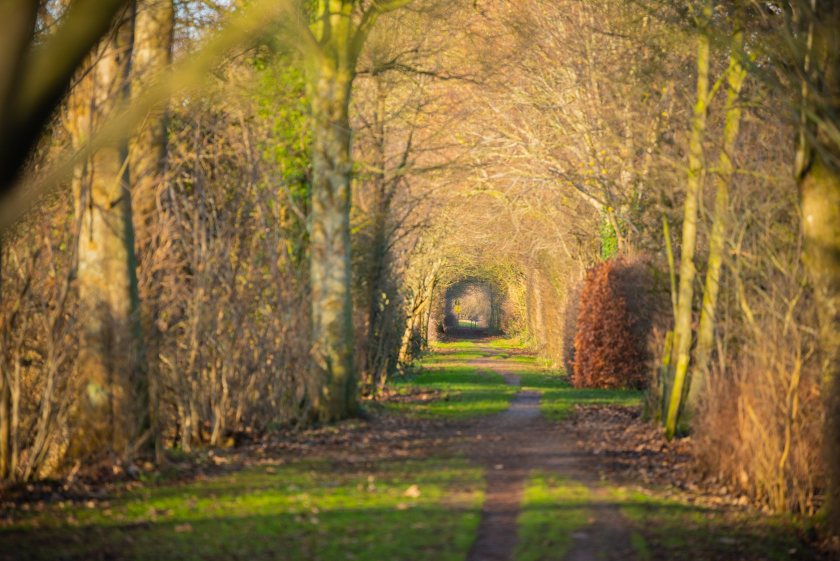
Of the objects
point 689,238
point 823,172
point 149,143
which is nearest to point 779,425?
point 823,172

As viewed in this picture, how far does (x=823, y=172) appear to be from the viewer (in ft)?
34.8

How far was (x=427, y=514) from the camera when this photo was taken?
30.8 feet

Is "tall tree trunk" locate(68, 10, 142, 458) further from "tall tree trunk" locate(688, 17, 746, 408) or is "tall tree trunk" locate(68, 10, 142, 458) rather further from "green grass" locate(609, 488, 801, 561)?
"tall tree trunk" locate(688, 17, 746, 408)

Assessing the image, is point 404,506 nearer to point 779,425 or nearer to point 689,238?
point 779,425

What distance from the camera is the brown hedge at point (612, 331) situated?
1083 inches

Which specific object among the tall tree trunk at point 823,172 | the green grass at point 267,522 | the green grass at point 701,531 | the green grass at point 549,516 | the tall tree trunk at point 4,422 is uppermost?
the tall tree trunk at point 823,172

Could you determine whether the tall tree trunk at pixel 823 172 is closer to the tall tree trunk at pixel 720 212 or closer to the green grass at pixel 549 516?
the green grass at pixel 549 516

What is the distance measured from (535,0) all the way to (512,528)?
22625 millimetres

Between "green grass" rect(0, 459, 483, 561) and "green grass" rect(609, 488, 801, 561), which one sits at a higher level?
"green grass" rect(0, 459, 483, 561)

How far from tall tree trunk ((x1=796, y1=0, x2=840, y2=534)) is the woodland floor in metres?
1.95

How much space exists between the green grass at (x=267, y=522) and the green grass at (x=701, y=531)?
140cm

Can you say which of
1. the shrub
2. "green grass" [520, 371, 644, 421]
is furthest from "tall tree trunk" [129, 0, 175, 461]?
"green grass" [520, 371, 644, 421]

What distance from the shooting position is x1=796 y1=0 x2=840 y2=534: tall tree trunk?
10.1 metres

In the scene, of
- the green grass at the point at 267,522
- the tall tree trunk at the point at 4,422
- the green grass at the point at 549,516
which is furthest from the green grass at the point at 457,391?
the tall tree trunk at the point at 4,422
